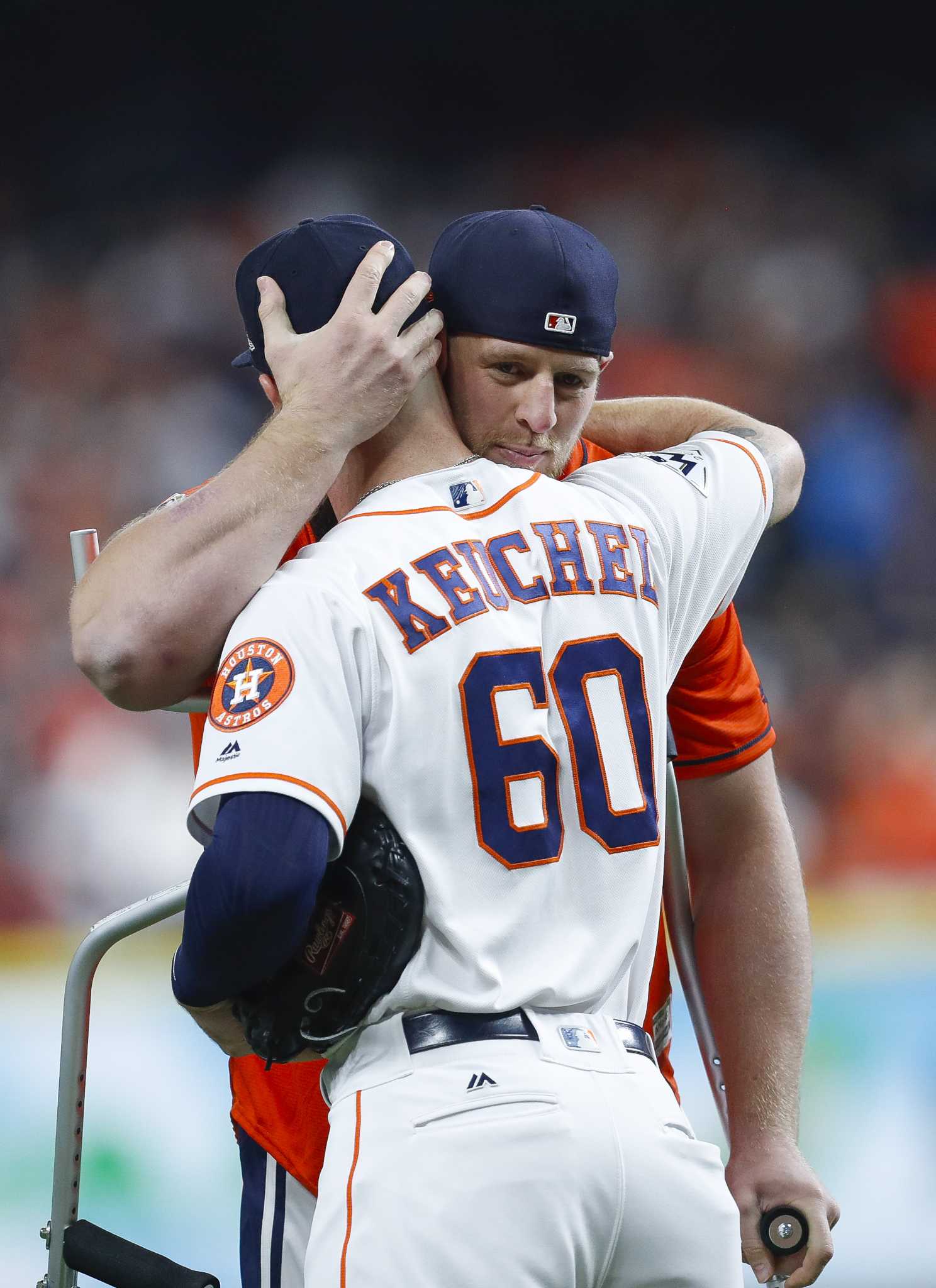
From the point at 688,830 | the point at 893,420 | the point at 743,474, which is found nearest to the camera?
the point at 743,474

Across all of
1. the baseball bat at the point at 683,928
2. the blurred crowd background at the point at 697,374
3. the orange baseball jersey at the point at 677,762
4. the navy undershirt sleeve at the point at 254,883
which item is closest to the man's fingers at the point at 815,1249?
the baseball bat at the point at 683,928

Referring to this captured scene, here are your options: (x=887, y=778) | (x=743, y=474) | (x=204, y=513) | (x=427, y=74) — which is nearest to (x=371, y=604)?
(x=204, y=513)

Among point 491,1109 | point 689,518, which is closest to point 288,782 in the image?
point 491,1109

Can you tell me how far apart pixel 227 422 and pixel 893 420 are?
9.07 feet

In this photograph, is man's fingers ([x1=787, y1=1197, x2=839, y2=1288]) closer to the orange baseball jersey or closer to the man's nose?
the orange baseball jersey

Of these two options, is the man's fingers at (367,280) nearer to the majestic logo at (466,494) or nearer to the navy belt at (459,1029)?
the majestic logo at (466,494)

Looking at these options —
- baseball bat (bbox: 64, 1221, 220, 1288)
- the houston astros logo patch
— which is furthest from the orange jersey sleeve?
baseball bat (bbox: 64, 1221, 220, 1288)

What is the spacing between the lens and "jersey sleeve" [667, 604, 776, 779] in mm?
1687

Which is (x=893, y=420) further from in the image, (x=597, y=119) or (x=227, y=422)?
(x=227, y=422)

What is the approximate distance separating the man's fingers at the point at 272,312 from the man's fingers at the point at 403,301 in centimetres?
10

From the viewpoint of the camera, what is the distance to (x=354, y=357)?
1.35 metres

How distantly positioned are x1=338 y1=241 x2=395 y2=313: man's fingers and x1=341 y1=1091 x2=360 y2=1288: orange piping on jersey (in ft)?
2.47

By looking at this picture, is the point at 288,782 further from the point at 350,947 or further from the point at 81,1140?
the point at 81,1140

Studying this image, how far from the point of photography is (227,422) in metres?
5.75
